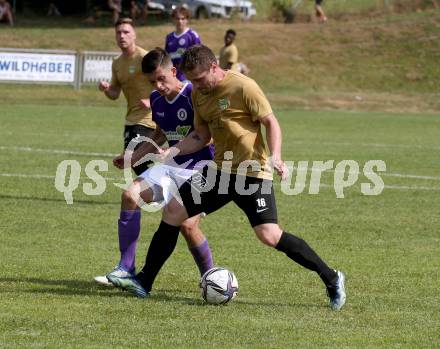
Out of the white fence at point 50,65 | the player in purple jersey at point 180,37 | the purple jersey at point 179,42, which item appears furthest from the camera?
the white fence at point 50,65

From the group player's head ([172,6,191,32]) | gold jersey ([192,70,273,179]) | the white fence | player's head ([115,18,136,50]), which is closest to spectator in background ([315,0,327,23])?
the white fence

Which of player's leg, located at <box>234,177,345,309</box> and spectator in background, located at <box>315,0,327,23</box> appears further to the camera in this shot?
spectator in background, located at <box>315,0,327,23</box>

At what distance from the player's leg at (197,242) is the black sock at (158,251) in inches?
6.7

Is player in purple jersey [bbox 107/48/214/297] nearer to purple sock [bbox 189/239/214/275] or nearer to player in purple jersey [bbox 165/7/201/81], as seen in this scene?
Result: purple sock [bbox 189/239/214/275]

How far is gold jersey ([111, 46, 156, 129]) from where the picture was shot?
12.2 metres

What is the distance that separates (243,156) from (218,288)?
1.04 metres

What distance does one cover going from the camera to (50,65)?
32.9 meters

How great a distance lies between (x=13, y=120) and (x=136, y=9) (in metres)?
20.7

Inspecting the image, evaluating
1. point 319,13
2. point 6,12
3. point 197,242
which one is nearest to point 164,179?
point 197,242

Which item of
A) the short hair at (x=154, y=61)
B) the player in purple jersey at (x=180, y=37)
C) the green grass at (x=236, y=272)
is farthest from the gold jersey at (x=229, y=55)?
the short hair at (x=154, y=61)

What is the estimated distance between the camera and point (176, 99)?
8.95m

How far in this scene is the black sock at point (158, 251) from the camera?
8.39m

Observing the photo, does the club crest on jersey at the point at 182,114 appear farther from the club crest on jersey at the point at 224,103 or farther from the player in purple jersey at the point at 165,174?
the club crest on jersey at the point at 224,103

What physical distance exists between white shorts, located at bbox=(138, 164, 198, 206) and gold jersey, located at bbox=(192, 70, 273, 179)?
560 mm
